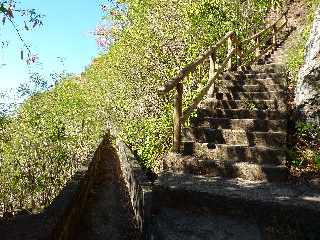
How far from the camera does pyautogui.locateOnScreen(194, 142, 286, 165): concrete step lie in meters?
6.30

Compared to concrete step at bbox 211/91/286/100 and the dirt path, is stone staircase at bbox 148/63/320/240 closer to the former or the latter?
concrete step at bbox 211/91/286/100

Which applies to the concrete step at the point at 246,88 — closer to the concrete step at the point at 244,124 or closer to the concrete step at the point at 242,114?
the concrete step at the point at 242,114

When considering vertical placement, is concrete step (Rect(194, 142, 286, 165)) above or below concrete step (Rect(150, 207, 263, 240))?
above

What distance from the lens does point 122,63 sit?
15227mm

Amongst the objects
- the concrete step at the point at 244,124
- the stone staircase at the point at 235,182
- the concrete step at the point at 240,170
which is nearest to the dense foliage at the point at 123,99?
the concrete step at the point at 244,124

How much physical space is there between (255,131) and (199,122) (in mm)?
1077

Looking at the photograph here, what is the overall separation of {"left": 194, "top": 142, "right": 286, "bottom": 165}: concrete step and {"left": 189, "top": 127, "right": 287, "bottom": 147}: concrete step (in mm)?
261

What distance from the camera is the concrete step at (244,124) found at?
7047 millimetres

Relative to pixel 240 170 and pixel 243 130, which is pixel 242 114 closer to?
pixel 243 130

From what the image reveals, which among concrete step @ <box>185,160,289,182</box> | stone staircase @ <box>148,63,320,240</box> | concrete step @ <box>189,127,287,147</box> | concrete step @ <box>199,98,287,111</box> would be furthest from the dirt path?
concrete step @ <box>199,98,287,111</box>

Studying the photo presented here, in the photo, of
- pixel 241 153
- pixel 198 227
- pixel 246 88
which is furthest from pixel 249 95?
pixel 198 227

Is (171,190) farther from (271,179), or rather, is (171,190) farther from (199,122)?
(199,122)

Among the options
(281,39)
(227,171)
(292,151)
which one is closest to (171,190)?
(227,171)

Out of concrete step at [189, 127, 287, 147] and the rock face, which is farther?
the rock face
